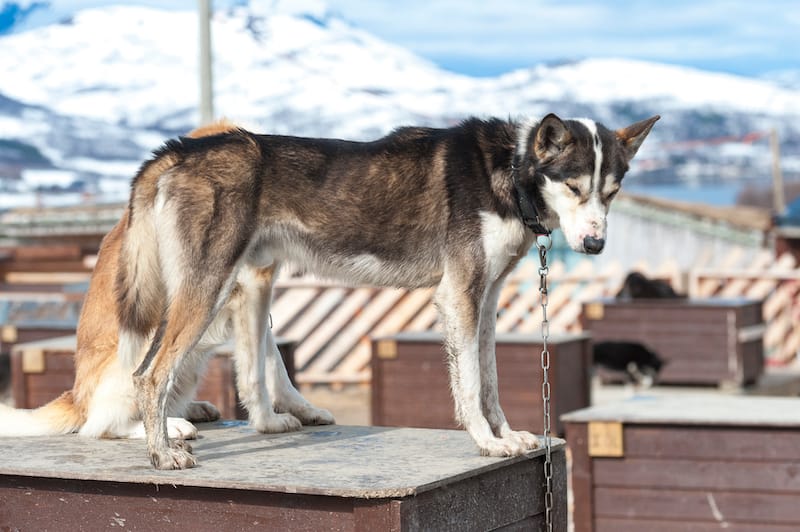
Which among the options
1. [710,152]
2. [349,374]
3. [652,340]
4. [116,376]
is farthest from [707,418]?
[710,152]

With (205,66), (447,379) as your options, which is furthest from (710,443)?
(205,66)

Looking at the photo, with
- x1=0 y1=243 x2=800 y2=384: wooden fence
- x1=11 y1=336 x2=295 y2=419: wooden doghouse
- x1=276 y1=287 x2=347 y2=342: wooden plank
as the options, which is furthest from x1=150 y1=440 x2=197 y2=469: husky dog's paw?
x1=276 y1=287 x2=347 y2=342: wooden plank

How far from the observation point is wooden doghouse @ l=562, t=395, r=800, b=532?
5867 mm

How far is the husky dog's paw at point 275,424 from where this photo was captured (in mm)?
4566

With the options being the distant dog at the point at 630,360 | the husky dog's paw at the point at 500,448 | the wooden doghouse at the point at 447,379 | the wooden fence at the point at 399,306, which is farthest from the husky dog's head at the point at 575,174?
the wooden fence at the point at 399,306

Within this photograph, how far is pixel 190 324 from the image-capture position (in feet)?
12.7

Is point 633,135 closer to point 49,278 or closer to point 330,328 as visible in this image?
point 330,328

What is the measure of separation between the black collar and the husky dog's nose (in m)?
0.24

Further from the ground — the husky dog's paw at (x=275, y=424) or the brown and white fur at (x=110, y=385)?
the brown and white fur at (x=110, y=385)

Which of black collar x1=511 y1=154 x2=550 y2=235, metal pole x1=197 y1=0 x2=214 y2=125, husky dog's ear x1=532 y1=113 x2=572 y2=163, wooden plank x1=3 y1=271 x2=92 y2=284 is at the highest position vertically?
metal pole x1=197 y1=0 x2=214 y2=125

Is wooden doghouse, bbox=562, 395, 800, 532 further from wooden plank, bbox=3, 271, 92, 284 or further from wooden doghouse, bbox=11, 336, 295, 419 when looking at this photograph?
wooden plank, bbox=3, 271, 92, 284

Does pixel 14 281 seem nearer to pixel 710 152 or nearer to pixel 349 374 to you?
pixel 349 374

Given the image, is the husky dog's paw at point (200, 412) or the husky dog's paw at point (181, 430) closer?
the husky dog's paw at point (181, 430)

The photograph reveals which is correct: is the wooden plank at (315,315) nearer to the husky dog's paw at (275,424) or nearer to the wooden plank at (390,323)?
the wooden plank at (390,323)
